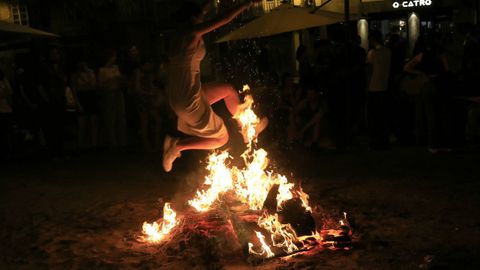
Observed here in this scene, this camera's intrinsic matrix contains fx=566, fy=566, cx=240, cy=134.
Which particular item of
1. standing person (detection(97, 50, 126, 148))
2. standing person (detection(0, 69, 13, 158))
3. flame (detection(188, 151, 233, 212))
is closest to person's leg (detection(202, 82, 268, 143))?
flame (detection(188, 151, 233, 212))

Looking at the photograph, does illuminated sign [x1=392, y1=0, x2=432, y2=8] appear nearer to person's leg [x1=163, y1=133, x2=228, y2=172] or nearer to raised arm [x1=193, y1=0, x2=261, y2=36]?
person's leg [x1=163, y1=133, x2=228, y2=172]

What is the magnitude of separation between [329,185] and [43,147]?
717cm

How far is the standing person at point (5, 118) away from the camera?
1145 centimetres

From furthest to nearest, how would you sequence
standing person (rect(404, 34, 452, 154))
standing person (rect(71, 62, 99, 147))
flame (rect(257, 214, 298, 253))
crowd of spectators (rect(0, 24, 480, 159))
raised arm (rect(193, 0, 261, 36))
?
standing person (rect(71, 62, 99, 147))
crowd of spectators (rect(0, 24, 480, 159))
standing person (rect(404, 34, 452, 154))
raised arm (rect(193, 0, 261, 36))
flame (rect(257, 214, 298, 253))

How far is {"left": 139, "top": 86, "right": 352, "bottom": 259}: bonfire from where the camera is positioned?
531cm

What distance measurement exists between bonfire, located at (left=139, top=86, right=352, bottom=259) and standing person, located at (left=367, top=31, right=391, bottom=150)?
3.43m

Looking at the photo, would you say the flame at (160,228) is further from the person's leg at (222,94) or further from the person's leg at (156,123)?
the person's leg at (156,123)

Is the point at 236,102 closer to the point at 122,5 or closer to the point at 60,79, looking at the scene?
the point at 60,79

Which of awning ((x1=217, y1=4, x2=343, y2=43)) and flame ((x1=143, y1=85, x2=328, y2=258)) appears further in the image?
awning ((x1=217, y1=4, x2=343, y2=43))

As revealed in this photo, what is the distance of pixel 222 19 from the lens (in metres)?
5.89

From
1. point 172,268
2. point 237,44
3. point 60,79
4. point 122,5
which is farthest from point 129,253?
point 122,5

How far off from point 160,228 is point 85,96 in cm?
721

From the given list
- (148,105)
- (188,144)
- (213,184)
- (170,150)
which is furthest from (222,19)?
(148,105)

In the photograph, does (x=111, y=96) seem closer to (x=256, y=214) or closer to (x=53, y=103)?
(x=53, y=103)
